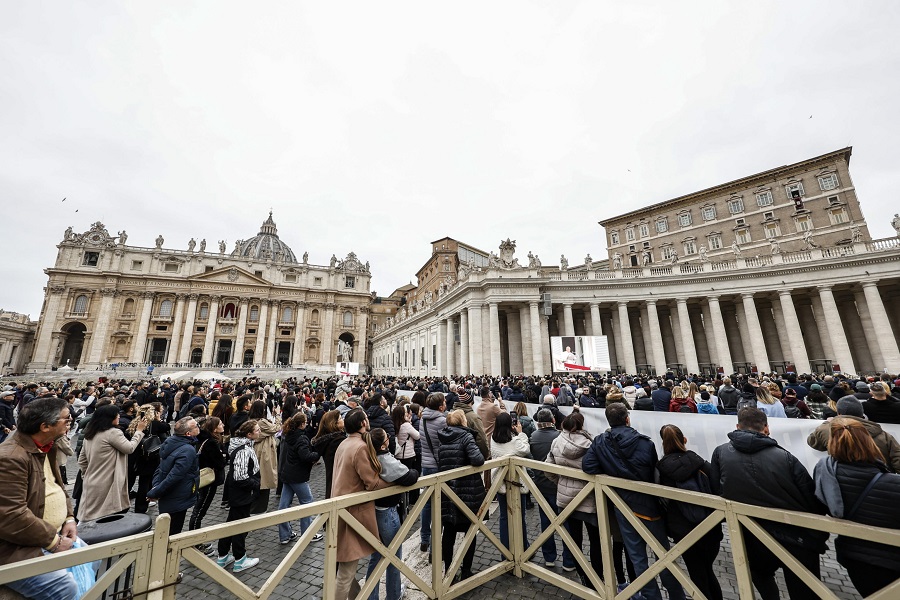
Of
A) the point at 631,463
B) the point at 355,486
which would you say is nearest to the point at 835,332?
the point at 631,463

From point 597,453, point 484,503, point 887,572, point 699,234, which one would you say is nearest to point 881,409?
point 887,572

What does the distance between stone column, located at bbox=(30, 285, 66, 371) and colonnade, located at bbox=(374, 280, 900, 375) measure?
55.9 meters

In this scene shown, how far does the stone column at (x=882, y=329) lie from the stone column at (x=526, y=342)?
21.5 metres

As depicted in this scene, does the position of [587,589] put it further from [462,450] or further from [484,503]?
[462,450]

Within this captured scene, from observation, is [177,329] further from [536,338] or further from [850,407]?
[850,407]

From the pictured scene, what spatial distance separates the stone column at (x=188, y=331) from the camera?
174ft

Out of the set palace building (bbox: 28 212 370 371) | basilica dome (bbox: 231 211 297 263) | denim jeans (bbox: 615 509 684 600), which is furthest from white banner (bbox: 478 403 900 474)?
basilica dome (bbox: 231 211 297 263)

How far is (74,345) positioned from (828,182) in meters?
98.0

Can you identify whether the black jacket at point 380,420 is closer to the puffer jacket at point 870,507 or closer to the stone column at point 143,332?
the puffer jacket at point 870,507

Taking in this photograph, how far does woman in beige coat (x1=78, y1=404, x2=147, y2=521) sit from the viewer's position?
4.75m

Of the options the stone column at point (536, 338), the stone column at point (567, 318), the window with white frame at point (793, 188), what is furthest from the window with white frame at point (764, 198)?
the stone column at point (536, 338)

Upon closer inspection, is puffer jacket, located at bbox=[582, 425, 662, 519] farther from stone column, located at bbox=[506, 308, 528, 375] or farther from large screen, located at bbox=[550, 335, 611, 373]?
stone column, located at bbox=[506, 308, 528, 375]

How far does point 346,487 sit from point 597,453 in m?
2.81

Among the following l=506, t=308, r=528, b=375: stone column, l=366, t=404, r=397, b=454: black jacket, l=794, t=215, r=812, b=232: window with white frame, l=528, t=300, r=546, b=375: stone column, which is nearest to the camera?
l=366, t=404, r=397, b=454: black jacket
